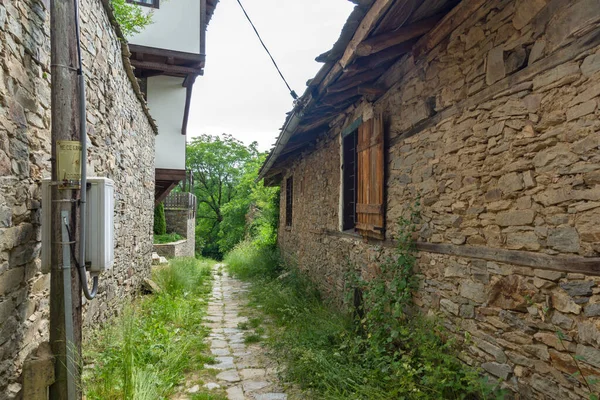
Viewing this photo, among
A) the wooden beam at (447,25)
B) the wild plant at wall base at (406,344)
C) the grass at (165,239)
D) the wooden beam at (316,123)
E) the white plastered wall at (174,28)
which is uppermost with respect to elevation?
the white plastered wall at (174,28)

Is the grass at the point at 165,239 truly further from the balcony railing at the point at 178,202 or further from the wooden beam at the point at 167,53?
the wooden beam at the point at 167,53

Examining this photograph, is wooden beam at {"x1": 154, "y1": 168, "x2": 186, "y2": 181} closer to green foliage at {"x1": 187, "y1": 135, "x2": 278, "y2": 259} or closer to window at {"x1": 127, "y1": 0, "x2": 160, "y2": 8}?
window at {"x1": 127, "y1": 0, "x2": 160, "y2": 8}

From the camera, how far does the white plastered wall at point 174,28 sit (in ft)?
29.1

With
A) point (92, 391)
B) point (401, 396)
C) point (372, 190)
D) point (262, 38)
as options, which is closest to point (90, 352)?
point (92, 391)

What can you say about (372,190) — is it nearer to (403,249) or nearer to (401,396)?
(403,249)

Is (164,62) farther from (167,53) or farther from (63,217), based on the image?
(63,217)

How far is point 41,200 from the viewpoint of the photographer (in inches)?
102

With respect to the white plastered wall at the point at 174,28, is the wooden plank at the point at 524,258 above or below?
below

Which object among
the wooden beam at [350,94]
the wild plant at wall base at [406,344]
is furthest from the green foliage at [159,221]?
→ the wild plant at wall base at [406,344]

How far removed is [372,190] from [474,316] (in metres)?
2.02

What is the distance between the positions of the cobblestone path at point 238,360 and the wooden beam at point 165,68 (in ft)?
19.0

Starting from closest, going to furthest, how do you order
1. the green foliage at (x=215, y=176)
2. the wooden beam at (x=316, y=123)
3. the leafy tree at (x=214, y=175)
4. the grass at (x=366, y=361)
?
the grass at (x=366, y=361) → the wooden beam at (x=316, y=123) → the green foliage at (x=215, y=176) → the leafy tree at (x=214, y=175)

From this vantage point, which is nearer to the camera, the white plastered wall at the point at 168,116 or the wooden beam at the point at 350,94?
the wooden beam at the point at 350,94

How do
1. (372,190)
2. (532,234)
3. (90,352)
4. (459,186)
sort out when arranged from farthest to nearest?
(372,190) → (90,352) → (459,186) → (532,234)
